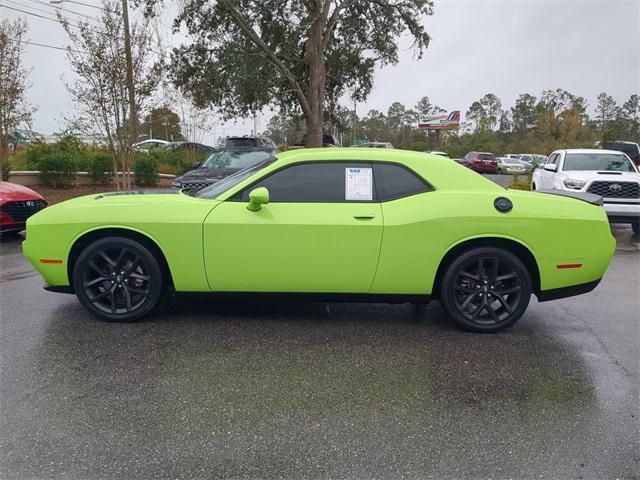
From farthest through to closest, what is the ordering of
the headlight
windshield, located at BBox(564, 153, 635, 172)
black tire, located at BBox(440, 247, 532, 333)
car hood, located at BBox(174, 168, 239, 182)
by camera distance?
windshield, located at BBox(564, 153, 635, 172) < car hood, located at BBox(174, 168, 239, 182) < the headlight < black tire, located at BBox(440, 247, 532, 333)

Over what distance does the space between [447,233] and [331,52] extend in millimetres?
21709

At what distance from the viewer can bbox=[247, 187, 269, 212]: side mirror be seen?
388cm

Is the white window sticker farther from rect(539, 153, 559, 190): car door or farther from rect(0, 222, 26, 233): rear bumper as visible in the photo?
rect(539, 153, 559, 190): car door

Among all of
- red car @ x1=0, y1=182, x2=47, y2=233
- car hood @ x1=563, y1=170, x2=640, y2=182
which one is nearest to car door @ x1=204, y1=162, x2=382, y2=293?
red car @ x1=0, y1=182, x2=47, y2=233

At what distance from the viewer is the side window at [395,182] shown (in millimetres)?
4098

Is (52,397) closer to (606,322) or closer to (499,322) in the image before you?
(499,322)

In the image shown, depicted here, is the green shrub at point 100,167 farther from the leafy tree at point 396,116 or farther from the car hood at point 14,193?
the leafy tree at point 396,116

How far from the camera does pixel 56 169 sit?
13.5 m

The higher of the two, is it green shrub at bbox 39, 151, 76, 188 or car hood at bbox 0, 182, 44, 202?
green shrub at bbox 39, 151, 76, 188

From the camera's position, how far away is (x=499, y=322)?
4113mm

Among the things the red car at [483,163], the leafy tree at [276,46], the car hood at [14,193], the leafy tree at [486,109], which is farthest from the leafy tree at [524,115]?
the car hood at [14,193]

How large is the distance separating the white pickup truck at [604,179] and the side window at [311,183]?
22.1 feet

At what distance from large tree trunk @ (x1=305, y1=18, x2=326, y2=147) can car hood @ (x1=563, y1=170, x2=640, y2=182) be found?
1213 cm

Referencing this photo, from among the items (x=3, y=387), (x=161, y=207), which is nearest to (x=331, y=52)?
(x=161, y=207)
